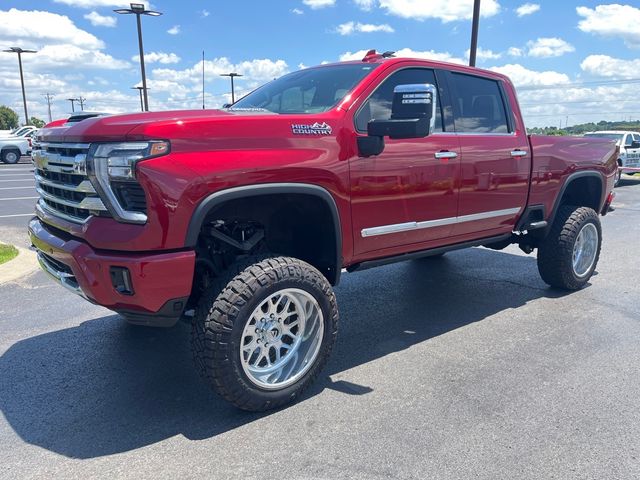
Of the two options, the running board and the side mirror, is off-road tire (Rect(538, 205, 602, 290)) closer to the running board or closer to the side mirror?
the running board

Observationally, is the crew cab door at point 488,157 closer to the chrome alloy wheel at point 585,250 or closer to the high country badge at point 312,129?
the chrome alloy wheel at point 585,250

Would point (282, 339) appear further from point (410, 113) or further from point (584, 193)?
point (584, 193)

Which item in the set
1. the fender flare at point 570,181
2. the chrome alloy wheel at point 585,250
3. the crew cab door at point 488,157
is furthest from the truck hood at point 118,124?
the chrome alloy wheel at point 585,250

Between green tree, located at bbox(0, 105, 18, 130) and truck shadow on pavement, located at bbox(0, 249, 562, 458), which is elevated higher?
green tree, located at bbox(0, 105, 18, 130)

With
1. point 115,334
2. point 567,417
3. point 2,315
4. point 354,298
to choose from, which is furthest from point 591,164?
point 2,315

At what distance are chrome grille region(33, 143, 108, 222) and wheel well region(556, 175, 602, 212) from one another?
4.91m

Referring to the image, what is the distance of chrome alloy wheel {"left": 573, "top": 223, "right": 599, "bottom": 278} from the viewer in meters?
5.86

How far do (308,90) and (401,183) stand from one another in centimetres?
103

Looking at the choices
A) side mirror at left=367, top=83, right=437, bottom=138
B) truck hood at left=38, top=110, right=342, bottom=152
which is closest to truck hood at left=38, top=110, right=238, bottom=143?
truck hood at left=38, top=110, right=342, bottom=152

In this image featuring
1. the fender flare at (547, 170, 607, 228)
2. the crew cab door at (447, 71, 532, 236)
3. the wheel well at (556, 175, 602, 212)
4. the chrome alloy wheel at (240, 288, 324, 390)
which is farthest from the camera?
the wheel well at (556, 175, 602, 212)

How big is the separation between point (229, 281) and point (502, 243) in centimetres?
351

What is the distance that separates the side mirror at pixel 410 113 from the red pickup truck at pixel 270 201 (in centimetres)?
1

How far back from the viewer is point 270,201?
3498 mm

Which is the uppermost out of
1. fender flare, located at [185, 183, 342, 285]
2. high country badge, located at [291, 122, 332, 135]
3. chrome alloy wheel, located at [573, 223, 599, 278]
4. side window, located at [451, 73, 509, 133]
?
side window, located at [451, 73, 509, 133]
